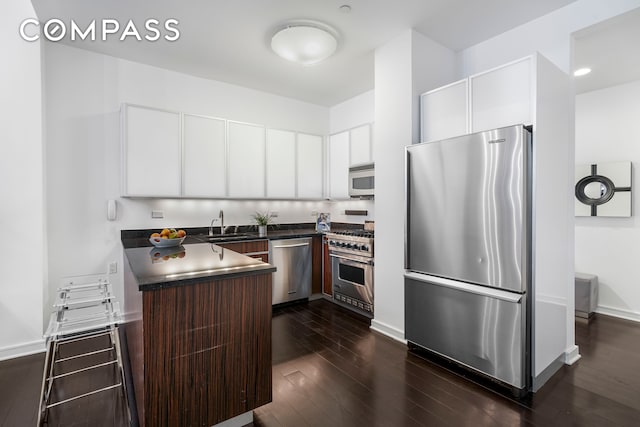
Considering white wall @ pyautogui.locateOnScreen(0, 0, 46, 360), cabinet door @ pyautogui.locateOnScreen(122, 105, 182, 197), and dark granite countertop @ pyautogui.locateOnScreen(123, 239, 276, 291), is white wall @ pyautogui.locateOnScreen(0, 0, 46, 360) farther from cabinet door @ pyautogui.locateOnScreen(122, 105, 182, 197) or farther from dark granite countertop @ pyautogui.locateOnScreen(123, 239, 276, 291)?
dark granite countertop @ pyautogui.locateOnScreen(123, 239, 276, 291)

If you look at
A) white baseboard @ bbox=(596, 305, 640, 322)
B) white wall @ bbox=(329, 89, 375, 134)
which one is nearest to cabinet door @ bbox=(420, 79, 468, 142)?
white wall @ bbox=(329, 89, 375, 134)

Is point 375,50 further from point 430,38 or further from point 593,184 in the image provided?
point 593,184

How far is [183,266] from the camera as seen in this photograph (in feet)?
6.06

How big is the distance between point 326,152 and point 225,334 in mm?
3544

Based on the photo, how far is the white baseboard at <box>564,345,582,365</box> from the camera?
2.55 m

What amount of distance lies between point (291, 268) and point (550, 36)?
355cm

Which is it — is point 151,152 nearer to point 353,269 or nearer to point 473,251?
point 353,269

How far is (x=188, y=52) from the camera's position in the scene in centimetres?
329

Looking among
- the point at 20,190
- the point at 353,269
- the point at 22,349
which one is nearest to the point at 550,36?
the point at 353,269

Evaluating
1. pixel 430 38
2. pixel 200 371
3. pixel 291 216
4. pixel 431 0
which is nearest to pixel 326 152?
pixel 291 216

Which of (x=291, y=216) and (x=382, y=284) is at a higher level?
(x=291, y=216)

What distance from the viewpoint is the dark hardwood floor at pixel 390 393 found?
189 cm

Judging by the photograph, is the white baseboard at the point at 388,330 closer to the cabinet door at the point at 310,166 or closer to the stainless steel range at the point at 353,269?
the stainless steel range at the point at 353,269

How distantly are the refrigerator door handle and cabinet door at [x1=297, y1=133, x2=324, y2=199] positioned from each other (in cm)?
223
